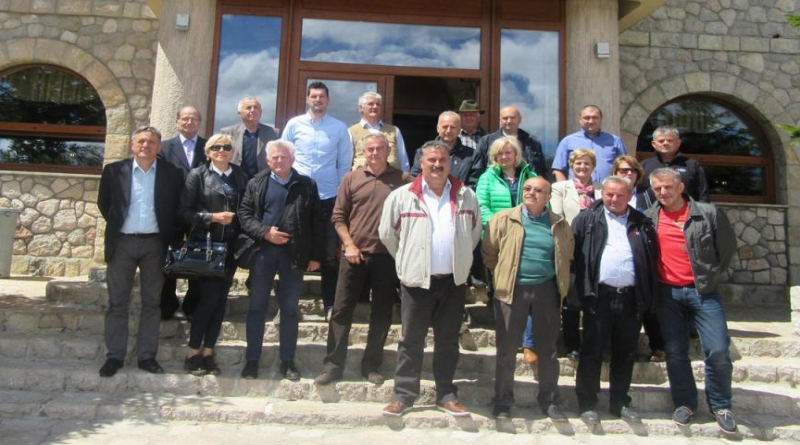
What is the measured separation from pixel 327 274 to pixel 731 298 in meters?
6.17

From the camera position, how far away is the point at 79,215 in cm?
762

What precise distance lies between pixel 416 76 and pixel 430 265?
3.36 m

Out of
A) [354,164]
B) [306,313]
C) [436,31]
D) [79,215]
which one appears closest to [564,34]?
[436,31]

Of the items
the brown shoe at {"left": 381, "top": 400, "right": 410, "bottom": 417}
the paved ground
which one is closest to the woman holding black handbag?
the paved ground

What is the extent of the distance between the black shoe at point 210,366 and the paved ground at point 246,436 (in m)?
0.48

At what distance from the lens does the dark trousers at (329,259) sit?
166 inches

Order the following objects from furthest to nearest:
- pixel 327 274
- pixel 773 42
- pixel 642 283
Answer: pixel 773 42
pixel 327 274
pixel 642 283

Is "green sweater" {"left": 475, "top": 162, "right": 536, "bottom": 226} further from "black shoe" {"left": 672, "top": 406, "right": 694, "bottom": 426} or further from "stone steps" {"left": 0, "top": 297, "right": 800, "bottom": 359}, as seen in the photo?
"black shoe" {"left": 672, "top": 406, "right": 694, "bottom": 426}

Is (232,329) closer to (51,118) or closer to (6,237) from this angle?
(6,237)

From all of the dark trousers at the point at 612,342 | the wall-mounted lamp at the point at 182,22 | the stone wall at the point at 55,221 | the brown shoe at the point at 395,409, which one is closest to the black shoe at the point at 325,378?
the brown shoe at the point at 395,409

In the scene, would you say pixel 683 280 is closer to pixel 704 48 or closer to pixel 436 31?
pixel 436 31

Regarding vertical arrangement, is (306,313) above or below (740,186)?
below

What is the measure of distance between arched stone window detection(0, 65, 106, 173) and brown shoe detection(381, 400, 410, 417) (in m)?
6.47

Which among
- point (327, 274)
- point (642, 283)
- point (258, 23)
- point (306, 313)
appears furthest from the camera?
point (258, 23)
